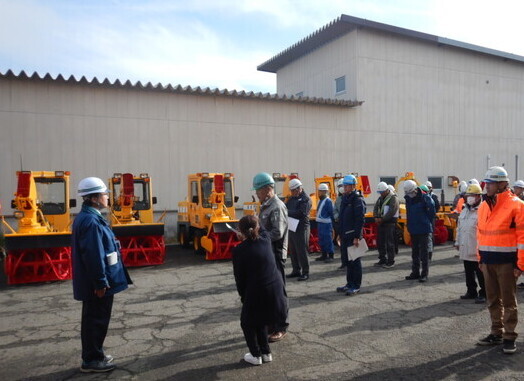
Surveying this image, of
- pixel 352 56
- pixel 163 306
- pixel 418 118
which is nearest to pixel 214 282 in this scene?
pixel 163 306

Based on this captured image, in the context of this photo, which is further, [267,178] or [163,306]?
[163,306]

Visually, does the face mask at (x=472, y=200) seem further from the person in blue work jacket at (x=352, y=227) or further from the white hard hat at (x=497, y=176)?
the white hard hat at (x=497, y=176)

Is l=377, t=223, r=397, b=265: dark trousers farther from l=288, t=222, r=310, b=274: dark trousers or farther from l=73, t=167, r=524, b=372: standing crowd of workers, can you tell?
l=73, t=167, r=524, b=372: standing crowd of workers

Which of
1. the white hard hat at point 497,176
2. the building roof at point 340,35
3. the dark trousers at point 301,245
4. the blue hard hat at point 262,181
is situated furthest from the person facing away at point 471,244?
the building roof at point 340,35

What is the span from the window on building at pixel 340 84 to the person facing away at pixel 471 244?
39.8ft

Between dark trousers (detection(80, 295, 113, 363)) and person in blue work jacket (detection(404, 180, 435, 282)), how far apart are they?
5.85 m

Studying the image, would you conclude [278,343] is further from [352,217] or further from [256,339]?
[352,217]

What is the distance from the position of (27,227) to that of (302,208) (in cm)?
550

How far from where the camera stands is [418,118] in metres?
18.7

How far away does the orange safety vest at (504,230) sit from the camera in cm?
453

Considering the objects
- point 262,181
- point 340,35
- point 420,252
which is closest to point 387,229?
point 420,252

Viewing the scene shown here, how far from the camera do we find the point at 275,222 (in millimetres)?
→ 5254

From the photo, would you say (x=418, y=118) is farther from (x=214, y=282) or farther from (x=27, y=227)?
(x=27, y=227)

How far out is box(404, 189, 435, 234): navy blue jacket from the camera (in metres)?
8.08
